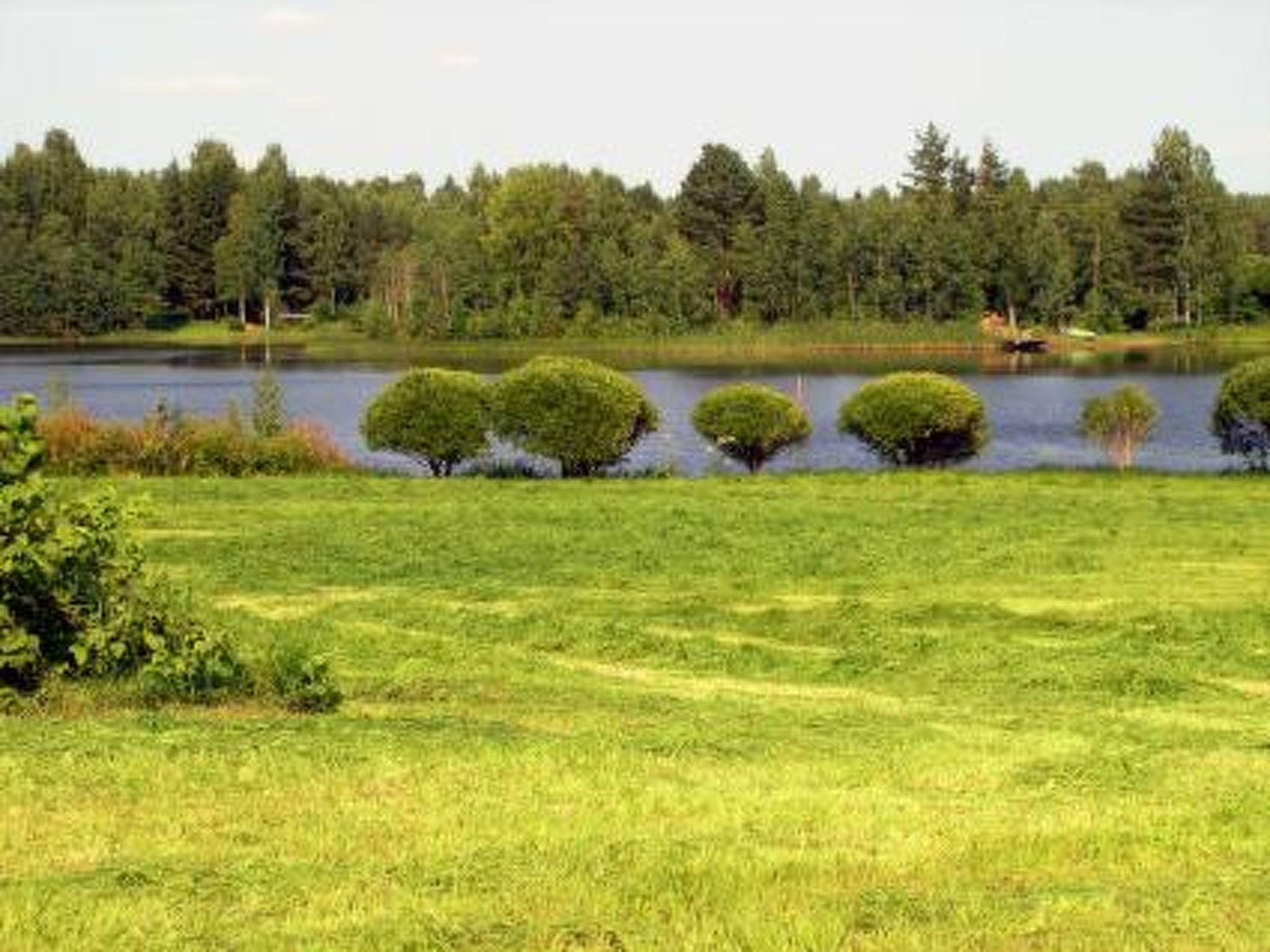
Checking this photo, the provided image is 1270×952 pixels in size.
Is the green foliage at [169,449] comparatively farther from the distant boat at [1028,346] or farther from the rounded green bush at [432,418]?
the distant boat at [1028,346]

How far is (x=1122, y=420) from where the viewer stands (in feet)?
128

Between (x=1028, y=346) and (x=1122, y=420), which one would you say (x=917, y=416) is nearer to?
(x=1122, y=420)

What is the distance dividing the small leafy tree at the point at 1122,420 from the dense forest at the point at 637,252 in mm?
78652

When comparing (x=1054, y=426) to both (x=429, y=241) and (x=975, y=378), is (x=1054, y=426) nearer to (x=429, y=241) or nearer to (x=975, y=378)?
(x=975, y=378)

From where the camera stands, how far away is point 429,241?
147000mm

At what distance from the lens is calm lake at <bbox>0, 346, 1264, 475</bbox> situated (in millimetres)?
45188

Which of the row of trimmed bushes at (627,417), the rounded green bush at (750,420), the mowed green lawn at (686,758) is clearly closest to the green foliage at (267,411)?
the row of trimmed bushes at (627,417)

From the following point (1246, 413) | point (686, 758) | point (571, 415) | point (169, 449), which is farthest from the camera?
point (1246, 413)

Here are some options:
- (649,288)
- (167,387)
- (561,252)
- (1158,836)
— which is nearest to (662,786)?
(1158,836)

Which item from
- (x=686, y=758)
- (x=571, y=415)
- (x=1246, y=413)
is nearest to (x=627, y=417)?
(x=571, y=415)

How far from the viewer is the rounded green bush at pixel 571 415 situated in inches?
1346

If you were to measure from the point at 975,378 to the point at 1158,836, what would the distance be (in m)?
75.3

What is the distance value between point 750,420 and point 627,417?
3174 mm

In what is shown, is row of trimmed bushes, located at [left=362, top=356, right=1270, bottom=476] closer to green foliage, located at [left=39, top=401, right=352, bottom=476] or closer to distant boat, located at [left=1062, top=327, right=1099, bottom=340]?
green foliage, located at [left=39, top=401, right=352, bottom=476]
